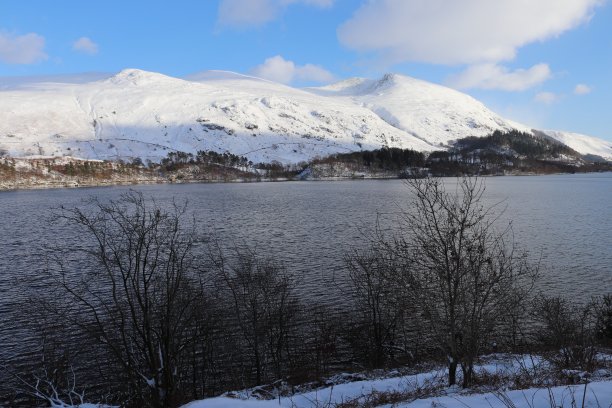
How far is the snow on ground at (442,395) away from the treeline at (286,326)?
4.35 ft

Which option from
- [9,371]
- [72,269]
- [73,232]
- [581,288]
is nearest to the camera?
[9,371]

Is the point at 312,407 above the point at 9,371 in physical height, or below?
above

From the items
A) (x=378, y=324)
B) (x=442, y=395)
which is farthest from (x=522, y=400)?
(x=378, y=324)

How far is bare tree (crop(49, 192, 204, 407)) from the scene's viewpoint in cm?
1664

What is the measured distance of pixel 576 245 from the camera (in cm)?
4644

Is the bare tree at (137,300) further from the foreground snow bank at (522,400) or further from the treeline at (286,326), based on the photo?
the foreground snow bank at (522,400)

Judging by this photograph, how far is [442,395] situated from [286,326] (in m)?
14.2

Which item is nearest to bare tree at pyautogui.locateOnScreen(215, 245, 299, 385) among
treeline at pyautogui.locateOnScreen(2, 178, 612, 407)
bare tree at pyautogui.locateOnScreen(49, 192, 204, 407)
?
treeline at pyautogui.locateOnScreen(2, 178, 612, 407)

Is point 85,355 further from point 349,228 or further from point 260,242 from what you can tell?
point 349,228

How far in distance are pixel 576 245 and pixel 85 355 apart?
152 feet

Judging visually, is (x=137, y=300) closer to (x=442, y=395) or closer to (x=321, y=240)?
(x=442, y=395)

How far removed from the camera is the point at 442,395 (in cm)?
1292

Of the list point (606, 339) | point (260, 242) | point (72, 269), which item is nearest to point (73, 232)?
point (72, 269)

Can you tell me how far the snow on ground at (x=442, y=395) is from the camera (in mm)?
8320
